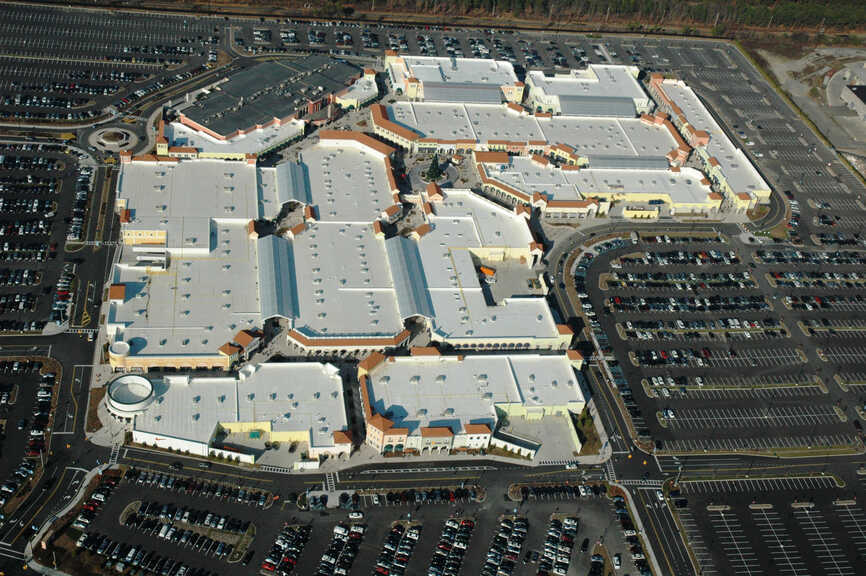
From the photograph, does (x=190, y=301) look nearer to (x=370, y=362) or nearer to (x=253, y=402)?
(x=253, y=402)

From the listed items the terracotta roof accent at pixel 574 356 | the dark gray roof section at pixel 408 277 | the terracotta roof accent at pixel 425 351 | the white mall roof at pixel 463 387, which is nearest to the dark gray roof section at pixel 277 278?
the dark gray roof section at pixel 408 277

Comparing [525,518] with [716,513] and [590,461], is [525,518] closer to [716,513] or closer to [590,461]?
[590,461]

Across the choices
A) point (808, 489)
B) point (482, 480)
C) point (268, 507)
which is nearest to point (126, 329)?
point (268, 507)

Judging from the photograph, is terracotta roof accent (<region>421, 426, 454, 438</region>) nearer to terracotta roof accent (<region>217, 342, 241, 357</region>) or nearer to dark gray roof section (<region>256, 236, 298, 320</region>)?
dark gray roof section (<region>256, 236, 298, 320</region>)

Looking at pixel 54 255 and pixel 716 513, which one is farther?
pixel 54 255

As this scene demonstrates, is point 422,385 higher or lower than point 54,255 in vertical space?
lower

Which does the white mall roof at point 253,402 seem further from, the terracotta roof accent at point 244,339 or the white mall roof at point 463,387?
the white mall roof at point 463,387

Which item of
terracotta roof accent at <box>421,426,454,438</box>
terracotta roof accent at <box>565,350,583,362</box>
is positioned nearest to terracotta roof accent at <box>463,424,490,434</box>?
terracotta roof accent at <box>421,426,454,438</box>
